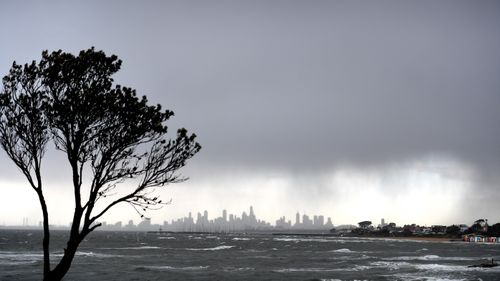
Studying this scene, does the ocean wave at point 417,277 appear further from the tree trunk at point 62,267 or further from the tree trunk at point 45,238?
the tree trunk at point 45,238

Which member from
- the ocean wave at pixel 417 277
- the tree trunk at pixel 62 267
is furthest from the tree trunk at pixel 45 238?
the ocean wave at pixel 417 277

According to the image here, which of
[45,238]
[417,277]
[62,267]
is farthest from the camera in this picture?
[417,277]

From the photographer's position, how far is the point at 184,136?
16.8 metres

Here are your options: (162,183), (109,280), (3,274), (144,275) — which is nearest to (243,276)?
(144,275)

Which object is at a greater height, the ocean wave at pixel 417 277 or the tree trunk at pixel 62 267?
the tree trunk at pixel 62 267

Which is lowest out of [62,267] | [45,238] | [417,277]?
[417,277]

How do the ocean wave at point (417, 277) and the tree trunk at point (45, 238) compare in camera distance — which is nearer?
the tree trunk at point (45, 238)

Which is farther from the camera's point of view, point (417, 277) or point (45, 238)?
point (417, 277)

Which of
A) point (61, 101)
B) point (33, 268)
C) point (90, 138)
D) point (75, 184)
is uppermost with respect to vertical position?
point (61, 101)

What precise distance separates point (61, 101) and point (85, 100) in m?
0.94

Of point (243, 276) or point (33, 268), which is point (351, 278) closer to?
point (243, 276)

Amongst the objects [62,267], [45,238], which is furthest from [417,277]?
[45,238]

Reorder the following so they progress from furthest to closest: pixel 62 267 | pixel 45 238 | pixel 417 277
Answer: pixel 417 277 < pixel 45 238 < pixel 62 267

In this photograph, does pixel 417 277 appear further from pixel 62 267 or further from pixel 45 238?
pixel 45 238
